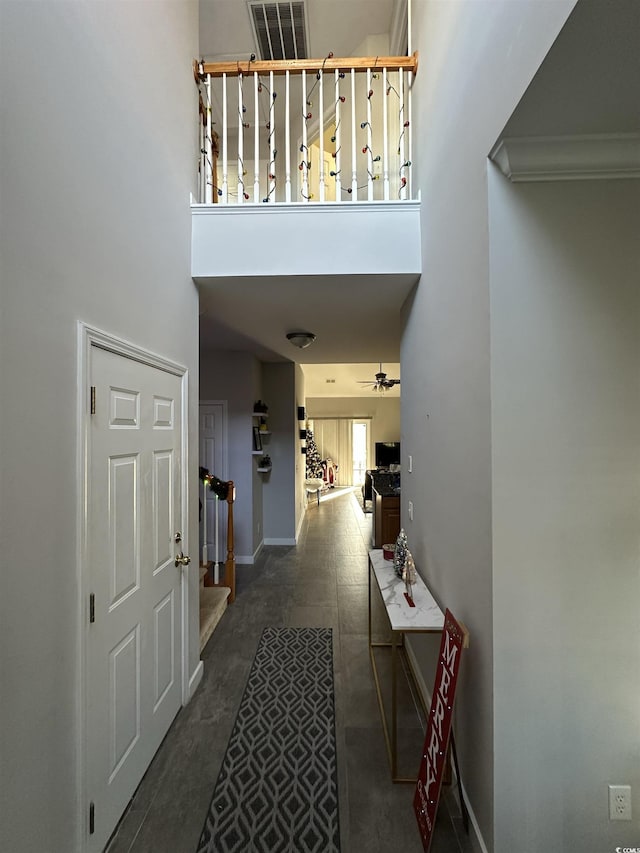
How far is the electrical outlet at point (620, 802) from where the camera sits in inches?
48.4

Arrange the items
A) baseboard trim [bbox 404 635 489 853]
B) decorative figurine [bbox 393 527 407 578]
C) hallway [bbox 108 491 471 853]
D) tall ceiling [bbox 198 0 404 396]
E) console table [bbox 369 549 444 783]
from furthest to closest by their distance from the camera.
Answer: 1. tall ceiling [bbox 198 0 404 396]
2. decorative figurine [bbox 393 527 407 578]
3. console table [bbox 369 549 444 783]
4. hallway [bbox 108 491 471 853]
5. baseboard trim [bbox 404 635 489 853]

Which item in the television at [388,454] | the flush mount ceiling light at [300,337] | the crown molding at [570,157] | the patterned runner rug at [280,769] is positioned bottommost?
the patterned runner rug at [280,769]

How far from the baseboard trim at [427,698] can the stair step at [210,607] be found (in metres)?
1.51

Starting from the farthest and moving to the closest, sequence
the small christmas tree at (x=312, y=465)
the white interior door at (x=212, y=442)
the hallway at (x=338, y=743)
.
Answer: the small christmas tree at (x=312, y=465) → the white interior door at (x=212, y=442) → the hallway at (x=338, y=743)

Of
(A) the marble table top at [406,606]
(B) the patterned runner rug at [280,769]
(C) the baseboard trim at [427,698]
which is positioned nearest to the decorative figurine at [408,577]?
(A) the marble table top at [406,606]

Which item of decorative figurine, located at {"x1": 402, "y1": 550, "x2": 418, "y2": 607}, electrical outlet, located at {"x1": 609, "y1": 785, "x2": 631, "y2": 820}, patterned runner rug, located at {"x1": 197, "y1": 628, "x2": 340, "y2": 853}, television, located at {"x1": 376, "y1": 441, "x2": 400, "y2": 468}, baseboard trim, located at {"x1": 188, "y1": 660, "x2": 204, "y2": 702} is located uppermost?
television, located at {"x1": 376, "y1": 441, "x2": 400, "y2": 468}

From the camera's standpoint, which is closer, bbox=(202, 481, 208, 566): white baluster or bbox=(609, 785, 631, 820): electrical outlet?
bbox=(609, 785, 631, 820): electrical outlet

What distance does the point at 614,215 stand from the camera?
120 cm

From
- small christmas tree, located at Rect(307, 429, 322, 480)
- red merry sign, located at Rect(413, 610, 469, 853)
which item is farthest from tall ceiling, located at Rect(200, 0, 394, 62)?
small christmas tree, located at Rect(307, 429, 322, 480)

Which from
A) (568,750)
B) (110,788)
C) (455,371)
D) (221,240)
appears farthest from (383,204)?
(110,788)

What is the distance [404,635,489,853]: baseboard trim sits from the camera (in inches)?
53.1

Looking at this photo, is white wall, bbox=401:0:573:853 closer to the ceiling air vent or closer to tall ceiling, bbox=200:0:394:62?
tall ceiling, bbox=200:0:394:62

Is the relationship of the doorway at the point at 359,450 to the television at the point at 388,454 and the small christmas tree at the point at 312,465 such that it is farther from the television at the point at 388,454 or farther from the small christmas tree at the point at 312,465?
the television at the point at 388,454

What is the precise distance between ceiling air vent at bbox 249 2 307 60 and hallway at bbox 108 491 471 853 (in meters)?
5.31
